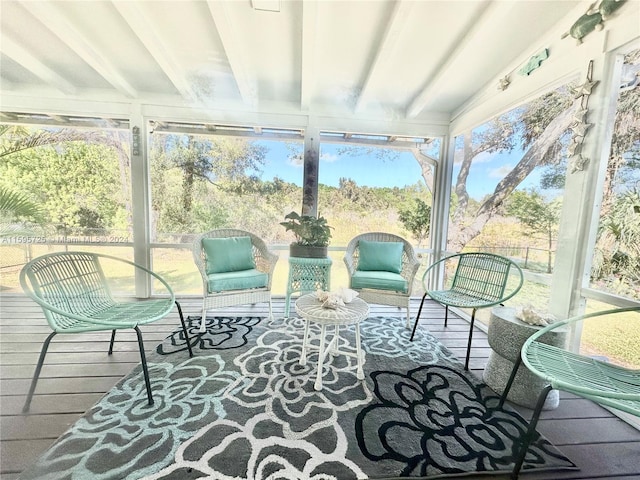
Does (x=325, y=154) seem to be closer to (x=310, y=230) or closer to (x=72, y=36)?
(x=310, y=230)

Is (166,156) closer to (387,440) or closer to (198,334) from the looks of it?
(198,334)

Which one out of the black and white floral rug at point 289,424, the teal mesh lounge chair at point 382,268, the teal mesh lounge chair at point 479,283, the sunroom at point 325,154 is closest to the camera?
the black and white floral rug at point 289,424

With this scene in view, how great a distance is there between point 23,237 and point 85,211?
1.01 meters

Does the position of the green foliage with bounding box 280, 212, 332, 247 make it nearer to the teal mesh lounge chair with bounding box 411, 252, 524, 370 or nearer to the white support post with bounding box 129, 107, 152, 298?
the teal mesh lounge chair with bounding box 411, 252, 524, 370

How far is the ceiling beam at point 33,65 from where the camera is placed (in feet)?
7.05

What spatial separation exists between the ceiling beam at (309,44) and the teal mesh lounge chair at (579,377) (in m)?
2.34

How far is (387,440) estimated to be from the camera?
135 centimetres

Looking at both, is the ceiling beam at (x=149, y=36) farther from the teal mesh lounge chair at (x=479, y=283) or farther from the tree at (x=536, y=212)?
the tree at (x=536, y=212)

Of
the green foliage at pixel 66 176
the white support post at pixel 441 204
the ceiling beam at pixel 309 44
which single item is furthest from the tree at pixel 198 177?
the white support post at pixel 441 204

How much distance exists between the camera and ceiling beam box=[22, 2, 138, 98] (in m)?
1.79

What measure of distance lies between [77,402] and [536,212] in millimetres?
3578

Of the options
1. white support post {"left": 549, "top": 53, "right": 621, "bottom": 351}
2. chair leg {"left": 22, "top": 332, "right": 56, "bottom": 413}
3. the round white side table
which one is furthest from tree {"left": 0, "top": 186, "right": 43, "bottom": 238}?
white support post {"left": 549, "top": 53, "right": 621, "bottom": 351}

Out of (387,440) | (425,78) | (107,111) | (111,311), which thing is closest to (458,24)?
(425,78)

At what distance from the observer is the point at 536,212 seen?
2.35 meters
